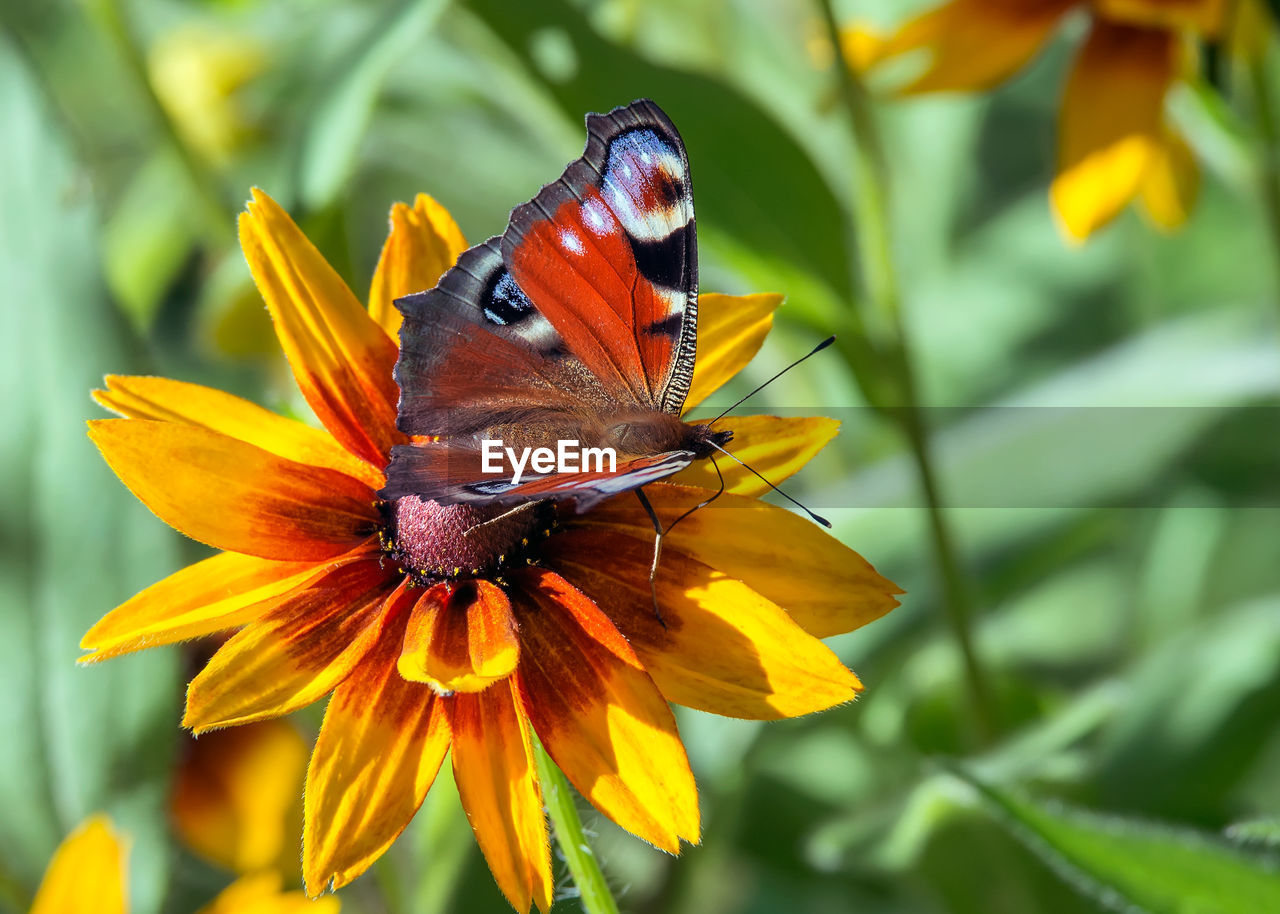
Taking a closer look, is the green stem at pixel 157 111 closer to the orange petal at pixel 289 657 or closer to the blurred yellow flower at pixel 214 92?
the blurred yellow flower at pixel 214 92

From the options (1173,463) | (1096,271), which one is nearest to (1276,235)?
(1173,463)

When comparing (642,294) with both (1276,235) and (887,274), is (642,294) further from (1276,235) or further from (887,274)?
(1276,235)

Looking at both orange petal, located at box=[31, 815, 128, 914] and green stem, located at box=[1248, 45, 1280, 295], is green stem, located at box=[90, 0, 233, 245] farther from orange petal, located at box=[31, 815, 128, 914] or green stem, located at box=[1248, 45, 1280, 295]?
green stem, located at box=[1248, 45, 1280, 295]

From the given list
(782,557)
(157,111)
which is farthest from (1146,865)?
(157,111)

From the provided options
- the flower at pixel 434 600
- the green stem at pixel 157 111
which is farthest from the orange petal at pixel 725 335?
the green stem at pixel 157 111

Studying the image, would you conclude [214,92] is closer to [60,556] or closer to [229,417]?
[60,556]

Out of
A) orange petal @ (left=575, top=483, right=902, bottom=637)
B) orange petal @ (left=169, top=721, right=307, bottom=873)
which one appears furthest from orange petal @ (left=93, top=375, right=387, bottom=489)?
orange petal @ (left=169, top=721, right=307, bottom=873)
